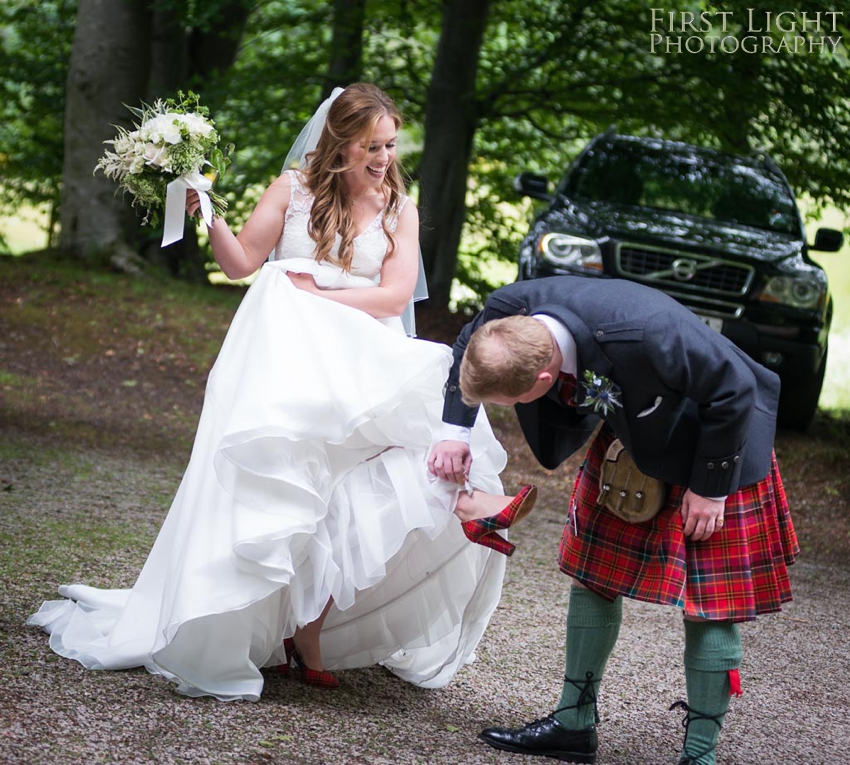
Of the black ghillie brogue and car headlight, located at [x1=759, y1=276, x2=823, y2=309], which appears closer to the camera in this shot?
the black ghillie brogue

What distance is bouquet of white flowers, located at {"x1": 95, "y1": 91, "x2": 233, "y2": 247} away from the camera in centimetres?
372

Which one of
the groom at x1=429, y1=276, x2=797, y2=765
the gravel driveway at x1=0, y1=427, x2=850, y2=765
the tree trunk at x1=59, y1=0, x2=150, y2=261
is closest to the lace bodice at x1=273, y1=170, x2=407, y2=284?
the groom at x1=429, y1=276, x2=797, y2=765

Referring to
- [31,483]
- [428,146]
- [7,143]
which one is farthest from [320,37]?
[31,483]

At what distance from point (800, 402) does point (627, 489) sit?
6114 millimetres

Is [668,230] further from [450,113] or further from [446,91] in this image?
[446,91]

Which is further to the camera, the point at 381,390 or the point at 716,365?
the point at 381,390

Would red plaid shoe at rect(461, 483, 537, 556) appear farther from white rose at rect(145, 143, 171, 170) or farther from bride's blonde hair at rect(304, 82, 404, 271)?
white rose at rect(145, 143, 171, 170)

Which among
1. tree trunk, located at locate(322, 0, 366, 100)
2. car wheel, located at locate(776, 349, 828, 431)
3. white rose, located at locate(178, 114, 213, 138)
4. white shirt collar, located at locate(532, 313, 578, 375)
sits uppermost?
tree trunk, located at locate(322, 0, 366, 100)

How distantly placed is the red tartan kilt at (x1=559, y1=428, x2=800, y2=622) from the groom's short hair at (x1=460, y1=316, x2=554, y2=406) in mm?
629

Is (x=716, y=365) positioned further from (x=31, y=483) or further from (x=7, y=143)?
(x=7, y=143)

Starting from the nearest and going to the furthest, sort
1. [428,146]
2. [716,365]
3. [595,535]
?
[716,365] < [595,535] < [428,146]

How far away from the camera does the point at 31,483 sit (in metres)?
6.14

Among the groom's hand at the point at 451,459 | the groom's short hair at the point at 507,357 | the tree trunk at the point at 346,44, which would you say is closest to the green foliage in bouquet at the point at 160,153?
the groom's hand at the point at 451,459

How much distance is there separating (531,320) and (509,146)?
39.4ft
